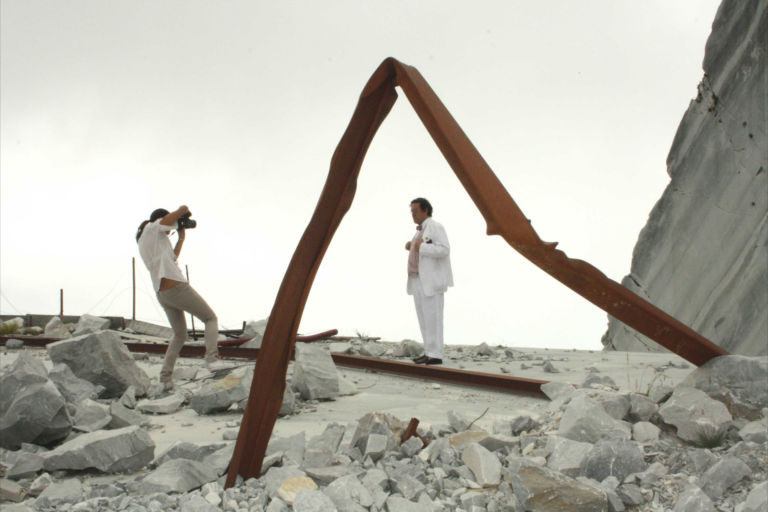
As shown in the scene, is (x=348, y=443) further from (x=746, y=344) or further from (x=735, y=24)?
(x=735, y=24)

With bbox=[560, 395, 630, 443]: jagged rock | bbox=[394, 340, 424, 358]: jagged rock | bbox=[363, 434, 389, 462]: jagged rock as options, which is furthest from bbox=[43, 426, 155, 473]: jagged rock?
bbox=[394, 340, 424, 358]: jagged rock

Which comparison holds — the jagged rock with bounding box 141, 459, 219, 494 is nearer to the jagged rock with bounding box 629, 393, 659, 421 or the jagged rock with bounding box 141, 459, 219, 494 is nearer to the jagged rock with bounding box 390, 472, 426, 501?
the jagged rock with bounding box 390, 472, 426, 501

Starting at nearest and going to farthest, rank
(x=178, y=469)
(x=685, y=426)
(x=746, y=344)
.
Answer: (x=178, y=469) → (x=685, y=426) → (x=746, y=344)

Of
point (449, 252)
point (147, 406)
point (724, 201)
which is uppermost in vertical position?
point (724, 201)

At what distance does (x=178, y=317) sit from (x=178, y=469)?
307 centimetres

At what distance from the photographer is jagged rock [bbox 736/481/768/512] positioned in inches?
73.9

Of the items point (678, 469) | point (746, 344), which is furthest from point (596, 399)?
point (746, 344)

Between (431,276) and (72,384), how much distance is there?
3654mm


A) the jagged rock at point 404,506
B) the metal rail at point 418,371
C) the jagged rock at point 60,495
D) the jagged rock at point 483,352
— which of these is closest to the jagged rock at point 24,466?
the jagged rock at point 60,495

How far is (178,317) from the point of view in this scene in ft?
17.2

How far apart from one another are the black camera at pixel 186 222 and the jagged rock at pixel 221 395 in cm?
194

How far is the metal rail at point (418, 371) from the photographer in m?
4.64

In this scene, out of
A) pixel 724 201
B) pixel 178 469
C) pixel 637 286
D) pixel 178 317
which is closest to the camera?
pixel 178 469

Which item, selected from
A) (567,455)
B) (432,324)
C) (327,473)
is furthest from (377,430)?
(432,324)
